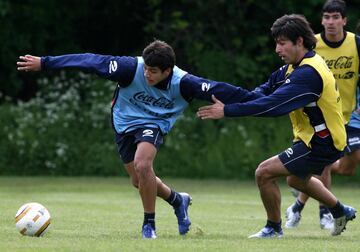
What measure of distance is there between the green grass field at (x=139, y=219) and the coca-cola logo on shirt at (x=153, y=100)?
111cm

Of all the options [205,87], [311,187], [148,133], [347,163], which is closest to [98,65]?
[148,133]

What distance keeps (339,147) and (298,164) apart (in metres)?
0.36

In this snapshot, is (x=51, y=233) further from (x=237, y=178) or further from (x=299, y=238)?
(x=237, y=178)

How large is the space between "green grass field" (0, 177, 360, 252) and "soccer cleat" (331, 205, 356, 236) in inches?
4.0

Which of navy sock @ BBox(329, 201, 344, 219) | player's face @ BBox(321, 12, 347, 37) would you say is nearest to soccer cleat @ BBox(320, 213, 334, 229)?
navy sock @ BBox(329, 201, 344, 219)

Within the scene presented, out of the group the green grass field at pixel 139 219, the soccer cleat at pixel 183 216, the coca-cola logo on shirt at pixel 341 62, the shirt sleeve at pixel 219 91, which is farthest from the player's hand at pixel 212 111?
the coca-cola logo on shirt at pixel 341 62

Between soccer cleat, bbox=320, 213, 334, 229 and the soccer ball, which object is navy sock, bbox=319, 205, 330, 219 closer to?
soccer cleat, bbox=320, 213, 334, 229

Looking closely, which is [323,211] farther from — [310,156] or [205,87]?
[205,87]

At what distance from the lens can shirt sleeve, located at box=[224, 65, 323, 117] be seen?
26.8 feet

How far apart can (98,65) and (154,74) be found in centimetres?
49

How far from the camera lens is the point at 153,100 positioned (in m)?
8.82

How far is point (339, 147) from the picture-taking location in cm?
850

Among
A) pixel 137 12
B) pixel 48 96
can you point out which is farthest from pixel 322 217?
pixel 137 12

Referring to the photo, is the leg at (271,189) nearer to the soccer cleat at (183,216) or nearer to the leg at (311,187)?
the leg at (311,187)
